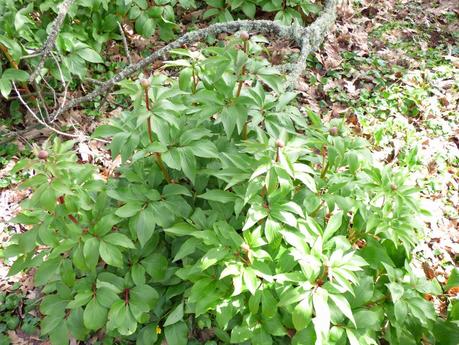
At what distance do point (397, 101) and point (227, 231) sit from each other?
270 cm

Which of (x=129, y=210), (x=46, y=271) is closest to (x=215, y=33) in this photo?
(x=129, y=210)

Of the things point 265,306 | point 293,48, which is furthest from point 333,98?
point 265,306

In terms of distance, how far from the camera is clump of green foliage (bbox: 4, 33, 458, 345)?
2.23m

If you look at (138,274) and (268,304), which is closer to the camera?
(268,304)

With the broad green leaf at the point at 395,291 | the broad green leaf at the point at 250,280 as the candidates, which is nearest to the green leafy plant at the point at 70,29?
the broad green leaf at the point at 250,280

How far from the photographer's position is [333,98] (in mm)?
4375

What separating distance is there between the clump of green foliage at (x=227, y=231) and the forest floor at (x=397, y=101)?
1.59ft

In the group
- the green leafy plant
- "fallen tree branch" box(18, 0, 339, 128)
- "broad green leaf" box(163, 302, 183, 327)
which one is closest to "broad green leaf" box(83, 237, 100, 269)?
"broad green leaf" box(163, 302, 183, 327)

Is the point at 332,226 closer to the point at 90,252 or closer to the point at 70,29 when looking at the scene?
the point at 90,252

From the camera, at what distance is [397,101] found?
13.9ft

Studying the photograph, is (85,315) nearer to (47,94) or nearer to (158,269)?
(158,269)

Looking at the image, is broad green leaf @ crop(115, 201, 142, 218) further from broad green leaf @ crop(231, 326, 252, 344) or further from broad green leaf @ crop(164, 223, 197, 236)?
broad green leaf @ crop(231, 326, 252, 344)

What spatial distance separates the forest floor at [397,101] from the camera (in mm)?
3219

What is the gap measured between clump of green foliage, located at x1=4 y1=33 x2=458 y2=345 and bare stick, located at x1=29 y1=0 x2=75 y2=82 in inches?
45.8
